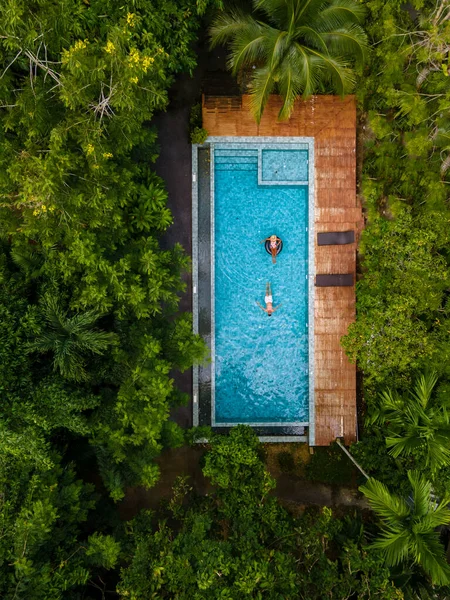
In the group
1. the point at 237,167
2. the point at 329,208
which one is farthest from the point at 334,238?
the point at 237,167

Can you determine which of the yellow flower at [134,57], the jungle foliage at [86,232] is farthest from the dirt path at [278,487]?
the yellow flower at [134,57]

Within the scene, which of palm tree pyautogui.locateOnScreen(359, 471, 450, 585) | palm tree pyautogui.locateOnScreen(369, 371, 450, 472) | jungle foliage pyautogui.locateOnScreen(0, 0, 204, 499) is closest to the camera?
jungle foliage pyautogui.locateOnScreen(0, 0, 204, 499)

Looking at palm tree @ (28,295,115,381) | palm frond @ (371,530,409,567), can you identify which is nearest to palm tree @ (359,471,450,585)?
palm frond @ (371,530,409,567)

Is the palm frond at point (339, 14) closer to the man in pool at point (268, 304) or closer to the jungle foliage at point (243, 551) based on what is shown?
the man in pool at point (268, 304)

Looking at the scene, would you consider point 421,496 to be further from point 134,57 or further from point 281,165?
point 134,57

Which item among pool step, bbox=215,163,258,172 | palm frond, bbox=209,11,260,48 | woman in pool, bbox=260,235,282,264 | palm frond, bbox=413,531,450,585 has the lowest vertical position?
palm frond, bbox=413,531,450,585

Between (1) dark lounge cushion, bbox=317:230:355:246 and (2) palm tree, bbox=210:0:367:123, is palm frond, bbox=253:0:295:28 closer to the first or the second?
(2) palm tree, bbox=210:0:367:123

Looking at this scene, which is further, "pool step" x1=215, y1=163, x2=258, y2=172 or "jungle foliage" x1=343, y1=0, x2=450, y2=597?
"pool step" x1=215, y1=163, x2=258, y2=172
